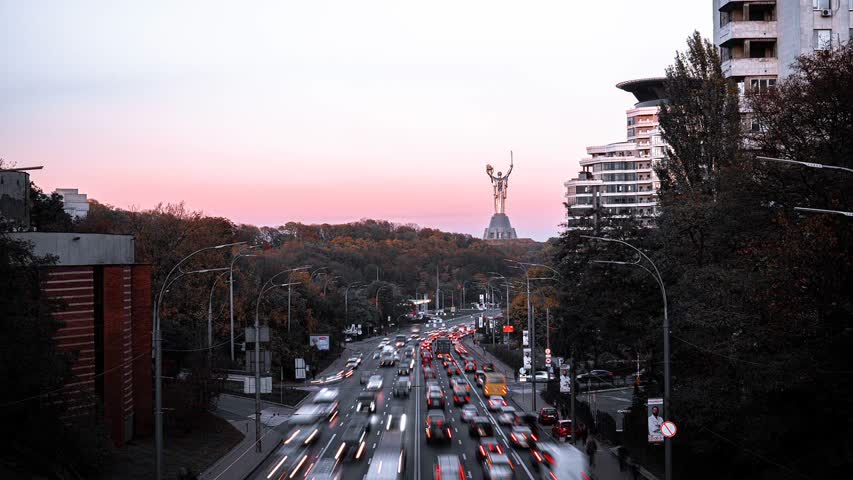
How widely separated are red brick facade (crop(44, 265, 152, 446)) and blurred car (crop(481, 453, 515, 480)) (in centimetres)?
1647

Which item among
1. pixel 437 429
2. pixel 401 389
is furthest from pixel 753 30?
pixel 401 389

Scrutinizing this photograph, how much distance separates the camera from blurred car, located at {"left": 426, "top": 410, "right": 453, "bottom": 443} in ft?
155

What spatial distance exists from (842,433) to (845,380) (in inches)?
61.2

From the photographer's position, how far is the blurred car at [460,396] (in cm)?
6612

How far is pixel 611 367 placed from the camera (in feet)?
294

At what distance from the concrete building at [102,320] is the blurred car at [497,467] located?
1681 centimetres

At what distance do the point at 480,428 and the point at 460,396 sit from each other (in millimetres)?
17172

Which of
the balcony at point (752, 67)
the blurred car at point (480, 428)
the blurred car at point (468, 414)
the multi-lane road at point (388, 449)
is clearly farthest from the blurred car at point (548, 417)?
the balcony at point (752, 67)

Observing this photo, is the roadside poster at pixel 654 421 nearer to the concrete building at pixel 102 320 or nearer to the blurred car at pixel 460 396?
the concrete building at pixel 102 320

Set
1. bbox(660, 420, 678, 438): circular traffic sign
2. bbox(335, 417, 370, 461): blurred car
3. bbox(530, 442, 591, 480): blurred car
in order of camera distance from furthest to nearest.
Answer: bbox(335, 417, 370, 461): blurred car
bbox(530, 442, 591, 480): blurred car
bbox(660, 420, 678, 438): circular traffic sign

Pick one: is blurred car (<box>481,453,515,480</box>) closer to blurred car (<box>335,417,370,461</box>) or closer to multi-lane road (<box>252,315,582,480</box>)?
multi-lane road (<box>252,315,582,480</box>)

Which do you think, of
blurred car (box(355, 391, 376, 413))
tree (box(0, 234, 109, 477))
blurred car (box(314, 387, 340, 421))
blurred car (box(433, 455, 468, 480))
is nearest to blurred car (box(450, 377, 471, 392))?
blurred car (box(355, 391, 376, 413))

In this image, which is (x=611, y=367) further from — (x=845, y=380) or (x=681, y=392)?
(x=845, y=380)

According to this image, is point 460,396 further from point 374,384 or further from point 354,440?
point 354,440
